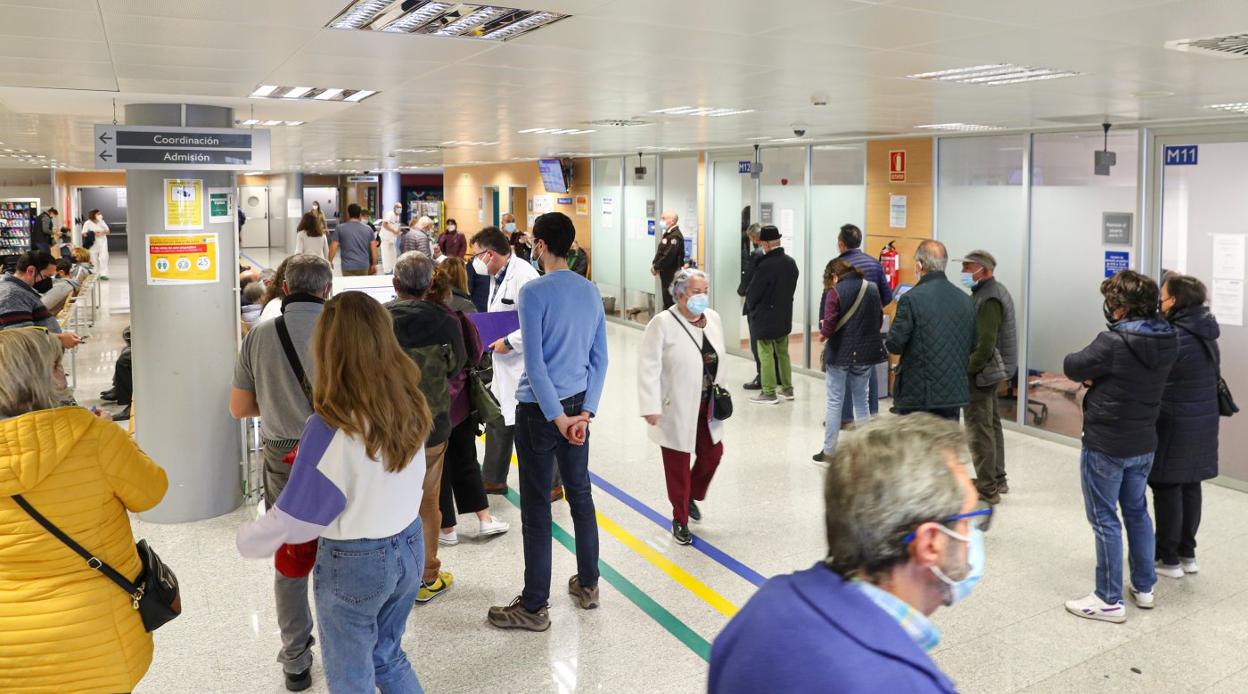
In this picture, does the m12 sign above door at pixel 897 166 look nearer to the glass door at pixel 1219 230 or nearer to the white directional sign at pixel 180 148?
the glass door at pixel 1219 230

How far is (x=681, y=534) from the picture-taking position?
5.55 metres

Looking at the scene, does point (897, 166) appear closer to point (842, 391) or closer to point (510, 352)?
point (842, 391)

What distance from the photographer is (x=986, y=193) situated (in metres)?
8.73

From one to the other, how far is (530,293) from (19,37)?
212cm

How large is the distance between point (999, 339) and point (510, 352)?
304cm

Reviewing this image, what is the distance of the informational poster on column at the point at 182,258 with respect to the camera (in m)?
5.67

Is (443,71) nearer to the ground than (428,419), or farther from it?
farther from it

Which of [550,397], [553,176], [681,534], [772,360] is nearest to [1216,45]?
[550,397]

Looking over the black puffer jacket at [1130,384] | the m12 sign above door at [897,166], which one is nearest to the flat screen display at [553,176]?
the m12 sign above door at [897,166]

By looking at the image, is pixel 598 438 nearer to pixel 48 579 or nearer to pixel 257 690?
pixel 257 690

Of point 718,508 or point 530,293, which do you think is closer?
point 530,293

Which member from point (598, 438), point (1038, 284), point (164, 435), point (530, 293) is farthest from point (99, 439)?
point (1038, 284)

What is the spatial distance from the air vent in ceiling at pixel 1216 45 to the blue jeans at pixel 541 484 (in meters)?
2.71

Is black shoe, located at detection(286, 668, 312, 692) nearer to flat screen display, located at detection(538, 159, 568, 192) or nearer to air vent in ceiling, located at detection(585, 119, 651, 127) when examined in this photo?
air vent in ceiling, located at detection(585, 119, 651, 127)
